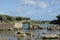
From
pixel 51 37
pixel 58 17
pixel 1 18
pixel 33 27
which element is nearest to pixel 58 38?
pixel 51 37

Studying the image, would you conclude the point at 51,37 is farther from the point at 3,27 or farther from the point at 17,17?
the point at 17,17

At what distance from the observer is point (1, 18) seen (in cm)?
12812

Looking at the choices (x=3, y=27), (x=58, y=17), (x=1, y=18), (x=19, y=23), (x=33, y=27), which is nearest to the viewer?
(x=3, y=27)

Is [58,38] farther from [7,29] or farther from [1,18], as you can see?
[1,18]

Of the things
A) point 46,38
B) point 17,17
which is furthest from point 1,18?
point 46,38

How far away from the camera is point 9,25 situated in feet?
337

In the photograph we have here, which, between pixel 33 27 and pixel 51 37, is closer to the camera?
pixel 51 37

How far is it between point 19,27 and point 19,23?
1.82m

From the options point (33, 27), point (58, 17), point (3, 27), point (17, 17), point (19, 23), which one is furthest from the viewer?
point (58, 17)

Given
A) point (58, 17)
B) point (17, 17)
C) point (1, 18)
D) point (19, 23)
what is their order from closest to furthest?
point (19, 23)
point (1, 18)
point (17, 17)
point (58, 17)

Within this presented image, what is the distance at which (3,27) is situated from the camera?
101938 mm

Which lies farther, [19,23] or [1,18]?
[1,18]

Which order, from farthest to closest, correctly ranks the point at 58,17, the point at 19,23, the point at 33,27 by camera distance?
the point at 58,17
the point at 33,27
the point at 19,23

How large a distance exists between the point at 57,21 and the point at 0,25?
298 feet
